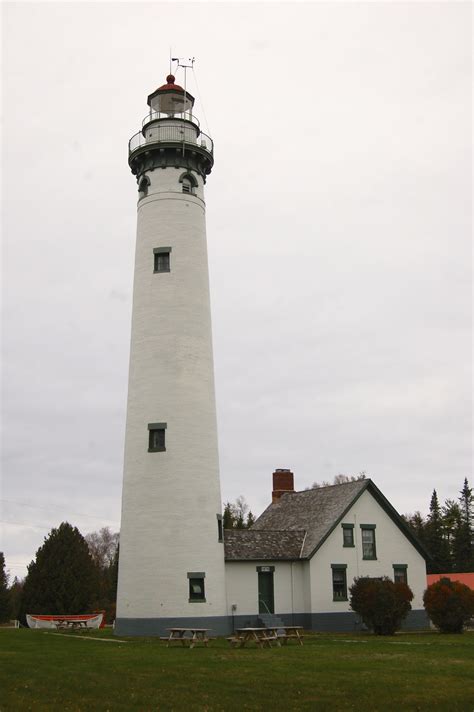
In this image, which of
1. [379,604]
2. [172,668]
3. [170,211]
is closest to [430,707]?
[172,668]

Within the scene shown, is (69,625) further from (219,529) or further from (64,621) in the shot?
(219,529)

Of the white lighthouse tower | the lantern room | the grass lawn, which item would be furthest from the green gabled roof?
the lantern room

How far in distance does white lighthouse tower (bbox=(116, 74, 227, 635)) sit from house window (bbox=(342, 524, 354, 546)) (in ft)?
23.0

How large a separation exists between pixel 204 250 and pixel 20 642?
1552cm

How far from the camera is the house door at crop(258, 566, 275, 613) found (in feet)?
103

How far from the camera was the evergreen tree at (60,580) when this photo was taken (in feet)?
125

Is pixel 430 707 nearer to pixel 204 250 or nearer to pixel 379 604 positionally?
pixel 379 604

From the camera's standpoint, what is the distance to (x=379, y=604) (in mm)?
29203

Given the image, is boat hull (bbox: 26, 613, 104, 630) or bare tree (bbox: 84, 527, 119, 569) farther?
bare tree (bbox: 84, 527, 119, 569)

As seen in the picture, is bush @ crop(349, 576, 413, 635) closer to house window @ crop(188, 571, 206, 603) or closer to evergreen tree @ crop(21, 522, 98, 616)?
house window @ crop(188, 571, 206, 603)

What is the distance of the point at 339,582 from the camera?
108 feet

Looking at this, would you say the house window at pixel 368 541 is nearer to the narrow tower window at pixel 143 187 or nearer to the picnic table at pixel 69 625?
the picnic table at pixel 69 625

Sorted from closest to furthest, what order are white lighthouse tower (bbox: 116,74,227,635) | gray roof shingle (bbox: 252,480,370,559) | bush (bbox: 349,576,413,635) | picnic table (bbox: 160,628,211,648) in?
picnic table (bbox: 160,628,211,648) → white lighthouse tower (bbox: 116,74,227,635) → bush (bbox: 349,576,413,635) → gray roof shingle (bbox: 252,480,370,559)

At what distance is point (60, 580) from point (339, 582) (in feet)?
45.5
